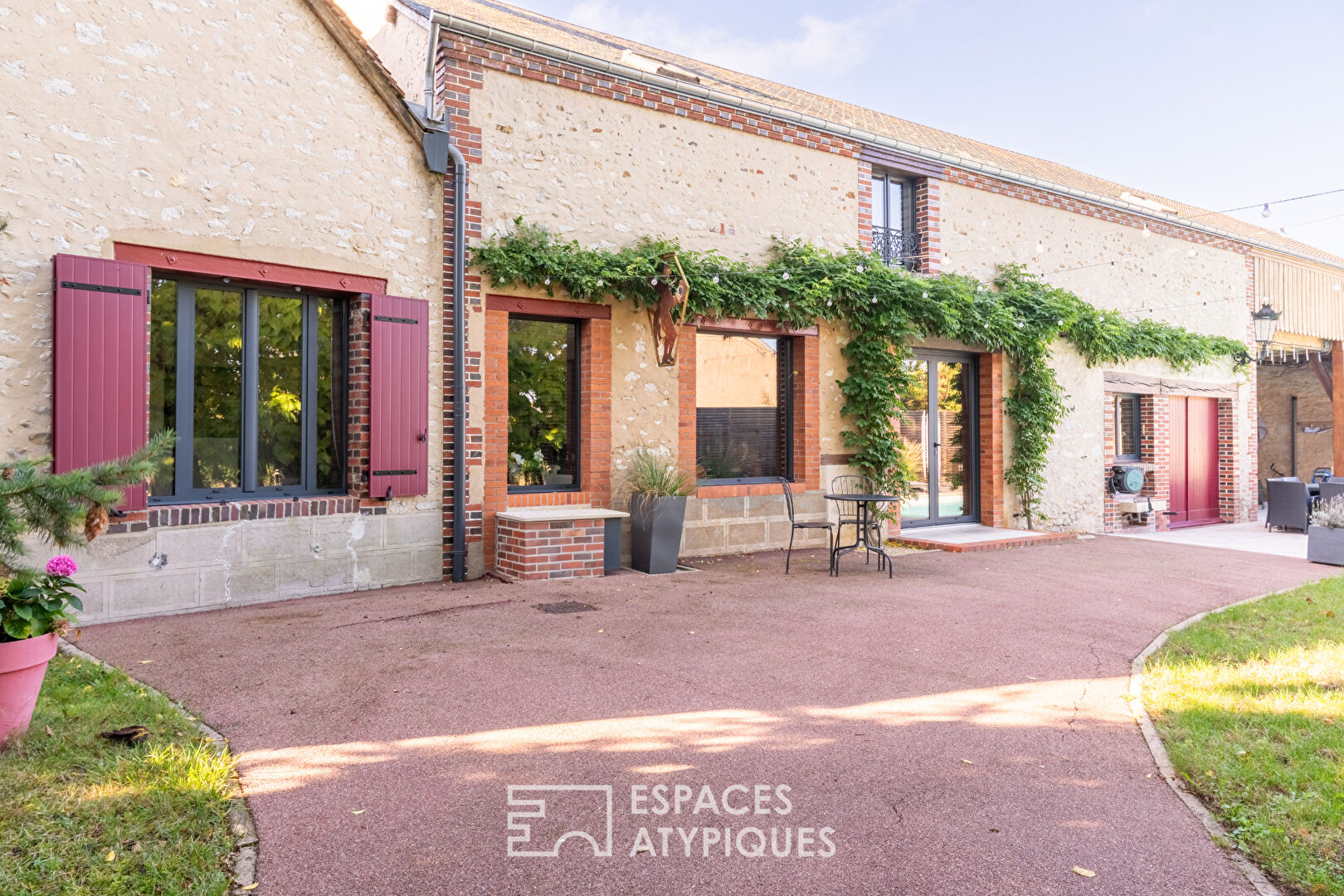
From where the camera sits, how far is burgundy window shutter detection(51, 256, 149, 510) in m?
4.80

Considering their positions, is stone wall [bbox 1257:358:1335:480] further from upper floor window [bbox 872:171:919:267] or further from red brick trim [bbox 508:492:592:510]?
red brick trim [bbox 508:492:592:510]

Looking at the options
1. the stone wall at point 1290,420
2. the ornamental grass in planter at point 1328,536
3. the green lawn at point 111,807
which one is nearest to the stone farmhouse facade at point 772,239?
the ornamental grass in planter at point 1328,536

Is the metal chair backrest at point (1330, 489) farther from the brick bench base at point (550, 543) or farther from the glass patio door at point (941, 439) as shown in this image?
the brick bench base at point (550, 543)

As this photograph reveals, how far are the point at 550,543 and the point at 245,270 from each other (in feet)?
9.59

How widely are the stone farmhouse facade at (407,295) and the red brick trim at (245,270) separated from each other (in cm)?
3

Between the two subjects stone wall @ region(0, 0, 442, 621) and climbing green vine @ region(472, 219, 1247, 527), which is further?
climbing green vine @ region(472, 219, 1247, 527)

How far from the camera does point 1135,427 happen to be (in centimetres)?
1191

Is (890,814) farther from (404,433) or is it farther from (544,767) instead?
(404,433)

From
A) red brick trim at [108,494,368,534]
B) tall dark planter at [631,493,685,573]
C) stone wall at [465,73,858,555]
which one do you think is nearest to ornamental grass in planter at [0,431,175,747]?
red brick trim at [108,494,368,534]

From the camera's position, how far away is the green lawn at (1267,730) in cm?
233

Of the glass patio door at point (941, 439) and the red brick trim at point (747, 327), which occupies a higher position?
the red brick trim at point (747, 327)

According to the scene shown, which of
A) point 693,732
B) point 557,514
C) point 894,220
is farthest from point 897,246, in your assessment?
point 693,732

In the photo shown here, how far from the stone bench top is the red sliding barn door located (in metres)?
9.41

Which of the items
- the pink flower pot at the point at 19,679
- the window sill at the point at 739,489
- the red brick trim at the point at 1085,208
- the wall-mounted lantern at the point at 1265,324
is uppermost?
the red brick trim at the point at 1085,208
